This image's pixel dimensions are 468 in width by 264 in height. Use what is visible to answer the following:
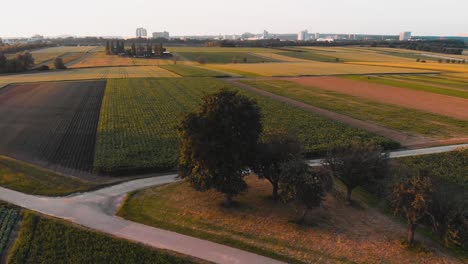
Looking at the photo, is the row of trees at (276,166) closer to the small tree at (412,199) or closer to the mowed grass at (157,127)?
the small tree at (412,199)

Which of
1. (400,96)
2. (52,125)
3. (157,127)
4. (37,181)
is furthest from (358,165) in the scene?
(400,96)

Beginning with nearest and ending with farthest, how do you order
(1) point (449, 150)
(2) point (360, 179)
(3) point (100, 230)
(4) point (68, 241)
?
(4) point (68, 241)
(3) point (100, 230)
(2) point (360, 179)
(1) point (449, 150)

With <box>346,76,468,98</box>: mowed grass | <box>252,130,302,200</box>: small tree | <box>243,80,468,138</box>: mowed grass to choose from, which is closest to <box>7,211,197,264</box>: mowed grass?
<box>252,130,302,200</box>: small tree

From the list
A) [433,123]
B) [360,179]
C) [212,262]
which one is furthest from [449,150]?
[212,262]

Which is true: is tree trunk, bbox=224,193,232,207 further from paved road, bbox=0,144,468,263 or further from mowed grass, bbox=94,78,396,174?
mowed grass, bbox=94,78,396,174

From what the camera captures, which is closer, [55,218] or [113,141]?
[55,218]

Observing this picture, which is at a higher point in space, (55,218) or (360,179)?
(360,179)

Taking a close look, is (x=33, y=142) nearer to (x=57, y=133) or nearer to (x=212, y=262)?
(x=57, y=133)

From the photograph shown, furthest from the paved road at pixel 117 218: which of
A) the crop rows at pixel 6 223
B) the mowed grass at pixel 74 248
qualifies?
the crop rows at pixel 6 223
